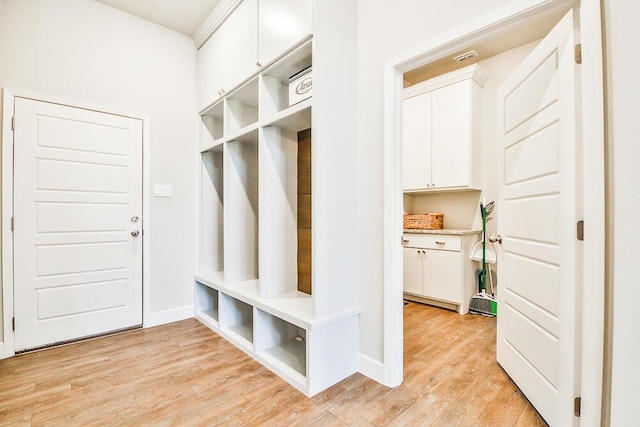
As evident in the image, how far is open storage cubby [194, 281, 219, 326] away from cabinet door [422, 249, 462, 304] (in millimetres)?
2409

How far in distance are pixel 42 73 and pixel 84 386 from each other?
2458 millimetres

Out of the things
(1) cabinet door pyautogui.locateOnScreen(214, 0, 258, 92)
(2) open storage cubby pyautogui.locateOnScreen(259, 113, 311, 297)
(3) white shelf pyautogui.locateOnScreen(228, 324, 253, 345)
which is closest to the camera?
(2) open storage cubby pyautogui.locateOnScreen(259, 113, 311, 297)

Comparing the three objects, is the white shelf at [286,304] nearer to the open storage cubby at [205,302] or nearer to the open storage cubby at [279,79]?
the open storage cubby at [205,302]

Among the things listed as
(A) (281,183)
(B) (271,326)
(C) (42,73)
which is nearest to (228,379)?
(B) (271,326)

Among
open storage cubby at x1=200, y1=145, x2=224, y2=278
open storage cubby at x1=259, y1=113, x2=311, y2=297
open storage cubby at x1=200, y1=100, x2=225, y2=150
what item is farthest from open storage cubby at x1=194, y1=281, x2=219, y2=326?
open storage cubby at x1=200, y1=100, x2=225, y2=150

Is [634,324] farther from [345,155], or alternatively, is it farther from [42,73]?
[42,73]

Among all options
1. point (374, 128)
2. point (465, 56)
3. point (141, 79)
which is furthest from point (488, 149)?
point (141, 79)

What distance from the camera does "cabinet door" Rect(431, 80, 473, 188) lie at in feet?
11.5

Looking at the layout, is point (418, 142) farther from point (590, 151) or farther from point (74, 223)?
point (74, 223)

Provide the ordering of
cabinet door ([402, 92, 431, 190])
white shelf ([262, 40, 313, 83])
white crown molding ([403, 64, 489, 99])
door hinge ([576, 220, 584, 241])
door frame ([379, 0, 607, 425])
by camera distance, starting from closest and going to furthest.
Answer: door frame ([379, 0, 607, 425]) → door hinge ([576, 220, 584, 241]) → white shelf ([262, 40, 313, 83]) → white crown molding ([403, 64, 489, 99]) → cabinet door ([402, 92, 431, 190])

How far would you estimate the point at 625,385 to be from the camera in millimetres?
1081

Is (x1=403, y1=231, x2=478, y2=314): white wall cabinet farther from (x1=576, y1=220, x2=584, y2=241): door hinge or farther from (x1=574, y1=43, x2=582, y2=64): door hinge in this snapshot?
(x1=574, y1=43, x2=582, y2=64): door hinge

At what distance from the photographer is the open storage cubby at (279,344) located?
7.02 ft

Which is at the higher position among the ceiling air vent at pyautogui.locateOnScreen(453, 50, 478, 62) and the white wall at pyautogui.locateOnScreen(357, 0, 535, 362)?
the ceiling air vent at pyautogui.locateOnScreen(453, 50, 478, 62)
